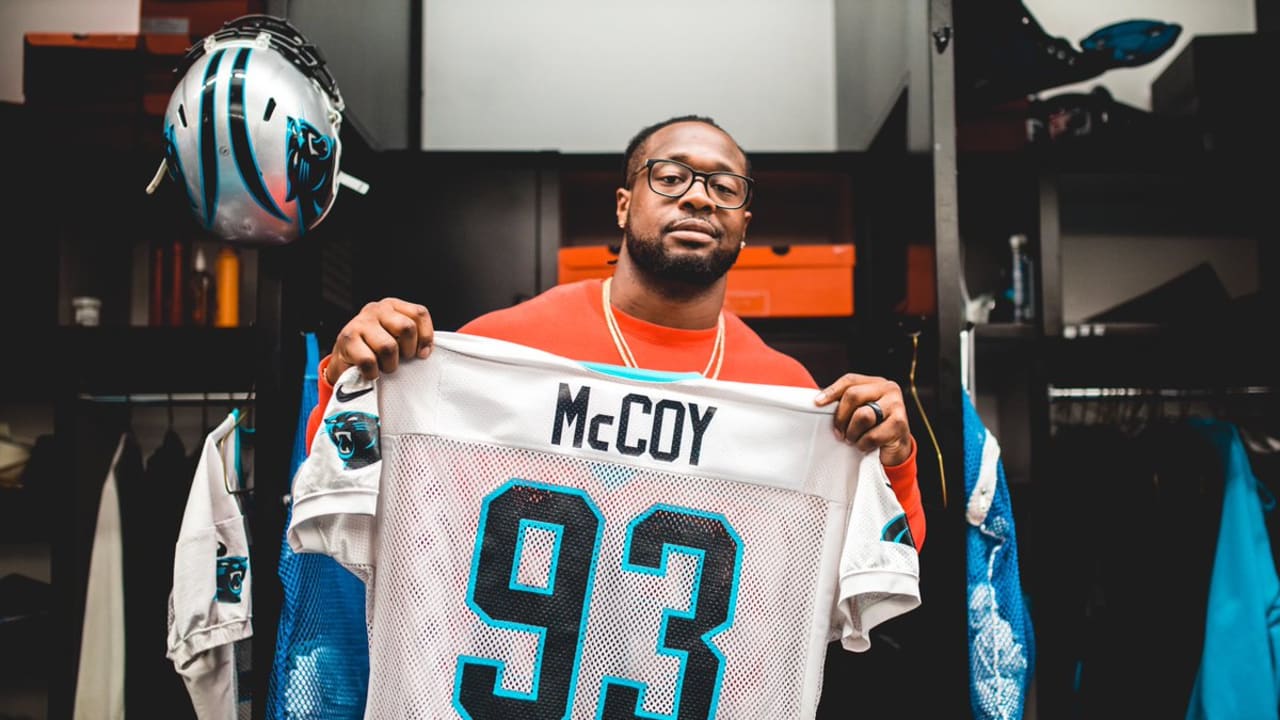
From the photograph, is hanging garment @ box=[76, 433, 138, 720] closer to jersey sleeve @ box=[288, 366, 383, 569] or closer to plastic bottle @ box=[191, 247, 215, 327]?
plastic bottle @ box=[191, 247, 215, 327]

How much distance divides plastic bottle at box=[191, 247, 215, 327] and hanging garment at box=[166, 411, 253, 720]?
3.37 ft

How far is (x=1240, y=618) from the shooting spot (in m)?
2.09

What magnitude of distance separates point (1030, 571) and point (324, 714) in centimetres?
216

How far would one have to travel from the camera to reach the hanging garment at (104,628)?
219 centimetres

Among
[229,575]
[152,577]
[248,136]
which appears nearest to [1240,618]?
[229,575]

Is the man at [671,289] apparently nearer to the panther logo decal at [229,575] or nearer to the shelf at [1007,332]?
the panther logo decal at [229,575]

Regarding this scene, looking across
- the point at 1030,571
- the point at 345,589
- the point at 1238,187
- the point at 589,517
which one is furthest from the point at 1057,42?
the point at 345,589

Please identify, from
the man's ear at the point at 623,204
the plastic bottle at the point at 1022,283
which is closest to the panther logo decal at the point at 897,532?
the man's ear at the point at 623,204

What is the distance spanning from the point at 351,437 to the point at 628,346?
63cm

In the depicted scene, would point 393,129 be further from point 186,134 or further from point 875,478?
point 875,478

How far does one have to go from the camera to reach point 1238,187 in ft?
9.42

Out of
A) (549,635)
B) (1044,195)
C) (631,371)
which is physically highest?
(1044,195)

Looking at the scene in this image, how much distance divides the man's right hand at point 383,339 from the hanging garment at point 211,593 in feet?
1.77

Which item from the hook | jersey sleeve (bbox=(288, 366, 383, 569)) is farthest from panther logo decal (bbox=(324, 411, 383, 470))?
the hook
